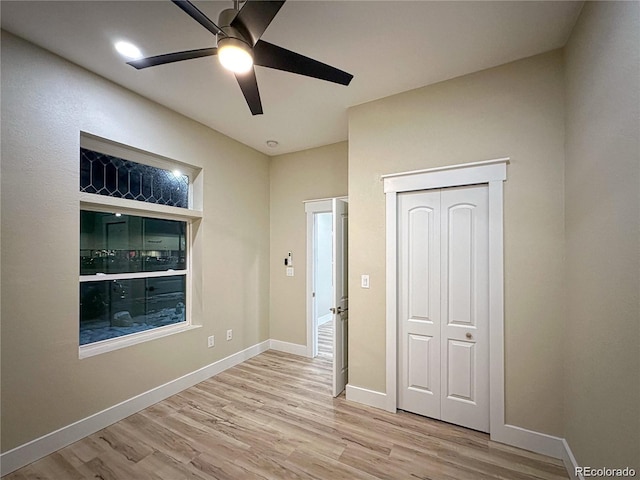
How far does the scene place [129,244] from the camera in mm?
2889

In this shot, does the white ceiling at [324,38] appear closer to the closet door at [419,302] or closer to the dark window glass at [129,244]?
the closet door at [419,302]

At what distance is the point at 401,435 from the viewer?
2361 millimetres

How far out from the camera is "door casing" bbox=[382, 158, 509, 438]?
89.4 inches

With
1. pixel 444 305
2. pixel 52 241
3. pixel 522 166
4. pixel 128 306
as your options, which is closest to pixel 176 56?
pixel 52 241

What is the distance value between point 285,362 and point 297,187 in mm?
2566

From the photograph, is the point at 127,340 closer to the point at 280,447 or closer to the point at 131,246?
the point at 131,246

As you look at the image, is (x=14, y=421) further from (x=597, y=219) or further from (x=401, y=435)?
(x=597, y=219)

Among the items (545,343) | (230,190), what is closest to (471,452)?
(545,343)

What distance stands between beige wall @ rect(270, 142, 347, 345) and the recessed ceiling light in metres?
2.43

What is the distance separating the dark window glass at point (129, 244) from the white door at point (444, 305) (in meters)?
2.58

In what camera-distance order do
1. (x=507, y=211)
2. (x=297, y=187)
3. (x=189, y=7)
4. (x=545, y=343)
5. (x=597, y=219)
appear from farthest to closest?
1. (x=297, y=187)
2. (x=507, y=211)
3. (x=545, y=343)
4. (x=597, y=219)
5. (x=189, y=7)

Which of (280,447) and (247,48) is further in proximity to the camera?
(280,447)

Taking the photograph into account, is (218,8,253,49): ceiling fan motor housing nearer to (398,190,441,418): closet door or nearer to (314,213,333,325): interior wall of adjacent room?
(398,190,441,418): closet door

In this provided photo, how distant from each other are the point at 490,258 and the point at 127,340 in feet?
11.3
